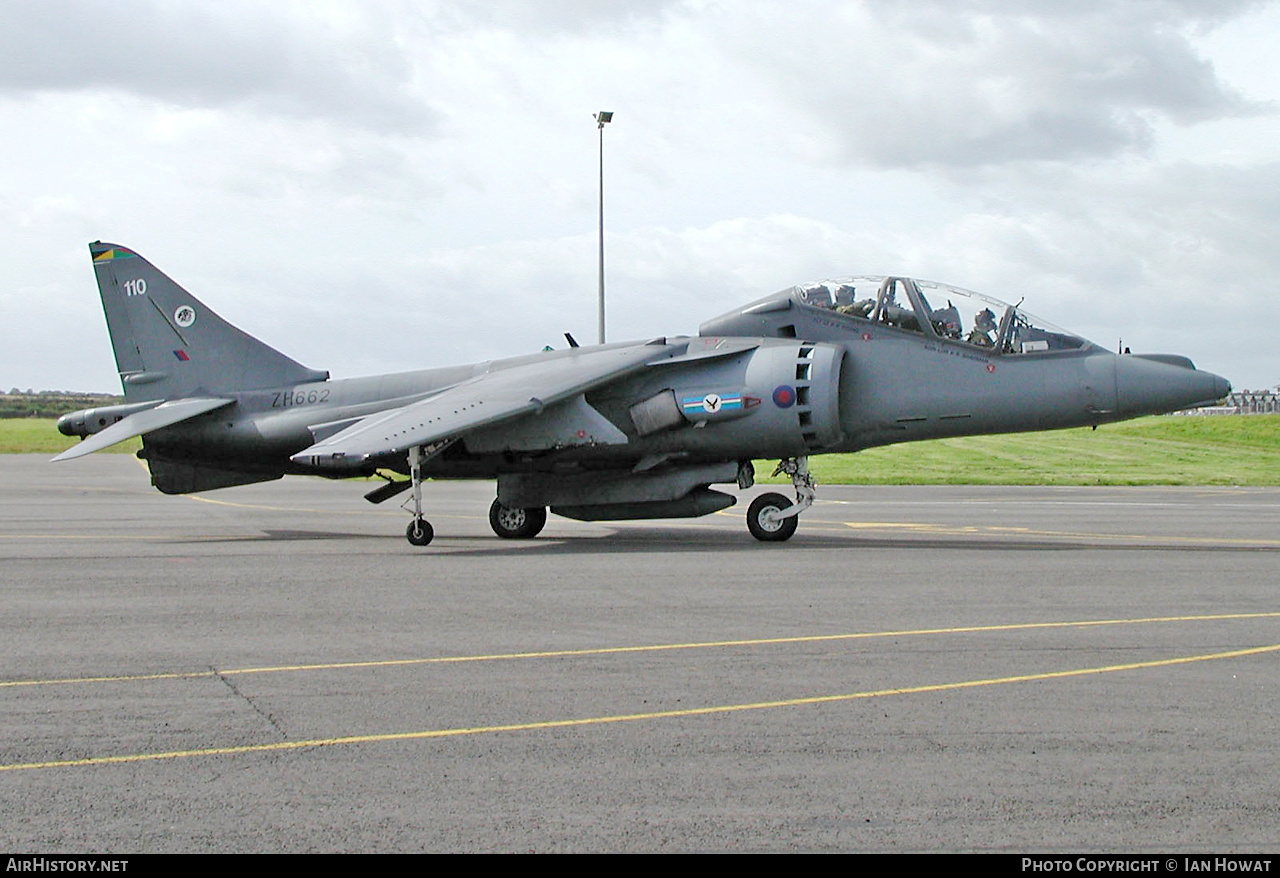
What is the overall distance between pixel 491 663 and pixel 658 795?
311cm

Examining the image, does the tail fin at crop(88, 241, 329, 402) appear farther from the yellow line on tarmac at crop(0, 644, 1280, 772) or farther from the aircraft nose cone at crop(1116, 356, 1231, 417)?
the yellow line on tarmac at crop(0, 644, 1280, 772)

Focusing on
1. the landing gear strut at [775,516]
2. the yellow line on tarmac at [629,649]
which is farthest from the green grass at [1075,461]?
the yellow line on tarmac at [629,649]

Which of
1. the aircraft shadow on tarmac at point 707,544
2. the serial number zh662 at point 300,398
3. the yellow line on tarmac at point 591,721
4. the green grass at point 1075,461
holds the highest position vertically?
the serial number zh662 at point 300,398

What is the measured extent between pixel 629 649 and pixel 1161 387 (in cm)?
985

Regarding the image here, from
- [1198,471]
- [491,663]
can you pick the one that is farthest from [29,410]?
[491,663]

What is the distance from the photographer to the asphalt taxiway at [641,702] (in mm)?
4941

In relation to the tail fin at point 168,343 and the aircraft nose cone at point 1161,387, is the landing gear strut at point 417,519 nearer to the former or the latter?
the tail fin at point 168,343

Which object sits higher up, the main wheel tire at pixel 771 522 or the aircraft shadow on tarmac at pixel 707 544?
the main wheel tire at pixel 771 522

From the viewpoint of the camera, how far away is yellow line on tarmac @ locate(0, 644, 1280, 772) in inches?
229

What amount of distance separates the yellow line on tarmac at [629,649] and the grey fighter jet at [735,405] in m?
6.56

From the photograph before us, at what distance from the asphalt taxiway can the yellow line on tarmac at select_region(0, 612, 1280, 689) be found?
39mm

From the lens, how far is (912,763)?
5.77 metres

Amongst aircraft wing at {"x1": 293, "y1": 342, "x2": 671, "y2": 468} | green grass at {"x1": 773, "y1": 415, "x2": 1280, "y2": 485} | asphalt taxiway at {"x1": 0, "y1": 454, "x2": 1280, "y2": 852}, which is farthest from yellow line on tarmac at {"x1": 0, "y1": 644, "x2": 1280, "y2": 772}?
green grass at {"x1": 773, "y1": 415, "x2": 1280, "y2": 485}

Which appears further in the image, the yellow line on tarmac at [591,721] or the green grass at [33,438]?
the green grass at [33,438]
